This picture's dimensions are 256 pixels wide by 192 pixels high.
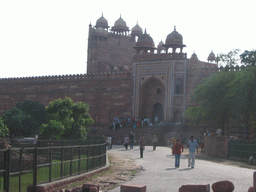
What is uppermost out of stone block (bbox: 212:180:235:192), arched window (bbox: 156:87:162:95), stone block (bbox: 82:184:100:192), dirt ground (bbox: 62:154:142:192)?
arched window (bbox: 156:87:162:95)

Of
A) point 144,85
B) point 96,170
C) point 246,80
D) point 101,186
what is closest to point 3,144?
point 101,186

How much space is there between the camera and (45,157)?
895cm

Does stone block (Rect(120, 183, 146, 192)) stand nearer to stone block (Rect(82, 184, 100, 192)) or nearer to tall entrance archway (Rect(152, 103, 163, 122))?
stone block (Rect(82, 184, 100, 192))

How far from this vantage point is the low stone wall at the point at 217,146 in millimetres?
19317

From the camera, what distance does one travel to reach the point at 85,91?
3684 cm

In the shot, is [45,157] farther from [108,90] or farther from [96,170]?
[108,90]

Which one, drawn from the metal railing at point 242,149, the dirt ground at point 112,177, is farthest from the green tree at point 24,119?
the dirt ground at point 112,177

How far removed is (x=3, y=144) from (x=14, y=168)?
228 centimetres

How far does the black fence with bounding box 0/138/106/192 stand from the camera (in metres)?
7.50

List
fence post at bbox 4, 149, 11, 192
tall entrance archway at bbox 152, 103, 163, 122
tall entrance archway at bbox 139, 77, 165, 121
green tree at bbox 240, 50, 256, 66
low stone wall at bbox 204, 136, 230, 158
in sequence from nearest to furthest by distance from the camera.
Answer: fence post at bbox 4, 149, 11, 192, low stone wall at bbox 204, 136, 230, 158, green tree at bbox 240, 50, 256, 66, tall entrance archway at bbox 139, 77, 165, 121, tall entrance archway at bbox 152, 103, 163, 122

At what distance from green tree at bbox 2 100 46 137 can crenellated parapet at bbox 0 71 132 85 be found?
17.2 feet

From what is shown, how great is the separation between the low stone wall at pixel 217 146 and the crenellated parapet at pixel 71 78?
49.0ft

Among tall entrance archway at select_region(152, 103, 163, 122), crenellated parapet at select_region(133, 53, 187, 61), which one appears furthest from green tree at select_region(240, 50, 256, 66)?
tall entrance archway at select_region(152, 103, 163, 122)

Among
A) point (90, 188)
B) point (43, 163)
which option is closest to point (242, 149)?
point (43, 163)
